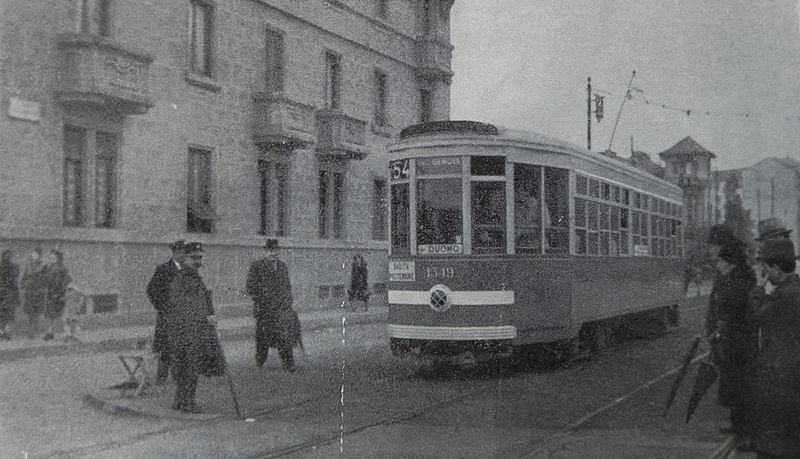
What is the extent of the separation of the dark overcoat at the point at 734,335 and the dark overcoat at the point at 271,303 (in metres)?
5.82

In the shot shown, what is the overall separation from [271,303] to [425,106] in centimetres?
634

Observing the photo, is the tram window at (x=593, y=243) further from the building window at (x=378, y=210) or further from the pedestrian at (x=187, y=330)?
the building window at (x=378, y=210)

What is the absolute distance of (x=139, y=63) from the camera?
1636 centimetres

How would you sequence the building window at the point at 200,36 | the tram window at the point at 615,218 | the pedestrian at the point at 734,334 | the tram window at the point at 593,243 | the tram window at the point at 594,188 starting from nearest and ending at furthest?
the pedestrian at the point at 734,334, the tram window at the point at 593,243, the tram window at the point at 594,188, the tram window at the point at 615,218, the building window at the point at 200,36

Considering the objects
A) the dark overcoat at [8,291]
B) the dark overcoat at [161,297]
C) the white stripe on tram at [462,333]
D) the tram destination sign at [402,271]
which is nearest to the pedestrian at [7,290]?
the dark overcoat at [8,291]

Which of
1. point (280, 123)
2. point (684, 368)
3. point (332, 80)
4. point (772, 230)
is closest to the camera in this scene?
point (772, 230)

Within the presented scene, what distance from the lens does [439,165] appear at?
437 inches

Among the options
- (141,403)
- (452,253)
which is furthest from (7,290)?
(452,253)

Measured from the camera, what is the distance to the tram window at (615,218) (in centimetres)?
1374

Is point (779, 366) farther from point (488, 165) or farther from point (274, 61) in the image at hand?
point (274, 61)

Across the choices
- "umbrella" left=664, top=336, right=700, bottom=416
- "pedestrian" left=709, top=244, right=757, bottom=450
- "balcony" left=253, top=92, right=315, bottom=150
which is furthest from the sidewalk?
"pedestrian" left=709, top=244, right=757, bottom=450

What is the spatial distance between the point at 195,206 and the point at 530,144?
8.07 metres

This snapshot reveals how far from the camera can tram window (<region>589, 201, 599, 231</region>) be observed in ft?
41.8

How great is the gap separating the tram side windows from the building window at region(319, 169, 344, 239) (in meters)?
6.85
